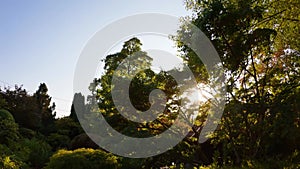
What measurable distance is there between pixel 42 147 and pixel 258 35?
50.3 ft

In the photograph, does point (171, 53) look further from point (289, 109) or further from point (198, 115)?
point (289, 109)

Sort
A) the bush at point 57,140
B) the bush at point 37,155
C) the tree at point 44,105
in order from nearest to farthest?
the bush at point 37,155
the bush at point 57,140
the tree at point 44,105

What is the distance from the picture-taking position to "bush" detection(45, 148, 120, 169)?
10812 millimetres

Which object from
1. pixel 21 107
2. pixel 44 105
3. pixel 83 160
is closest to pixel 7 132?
pixel 83 160

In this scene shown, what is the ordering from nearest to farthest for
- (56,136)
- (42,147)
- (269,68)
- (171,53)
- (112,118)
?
1. (269,68)
2. (171,53)
3. (112,118)
4. (42,147)
5. (56,136)

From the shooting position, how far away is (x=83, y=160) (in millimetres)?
10953

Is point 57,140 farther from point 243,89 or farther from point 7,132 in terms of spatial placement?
point 243,89

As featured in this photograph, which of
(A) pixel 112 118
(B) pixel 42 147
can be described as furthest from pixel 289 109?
(B) pixel 42 147

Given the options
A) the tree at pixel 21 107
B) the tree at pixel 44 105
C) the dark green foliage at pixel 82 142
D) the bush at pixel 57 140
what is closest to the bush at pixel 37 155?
the dark green foliage at pixel 82 142

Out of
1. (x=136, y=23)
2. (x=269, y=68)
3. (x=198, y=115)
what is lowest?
(x=198, y=115)

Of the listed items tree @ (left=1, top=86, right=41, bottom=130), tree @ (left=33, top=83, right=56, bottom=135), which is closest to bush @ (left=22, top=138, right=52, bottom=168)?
tree @ (left=1, top=86, right=41, bottom=130)

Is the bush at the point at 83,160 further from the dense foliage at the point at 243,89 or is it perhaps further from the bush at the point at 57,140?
the bush at the point at 57,140

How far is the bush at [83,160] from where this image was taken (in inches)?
426

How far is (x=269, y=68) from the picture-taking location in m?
7.86
